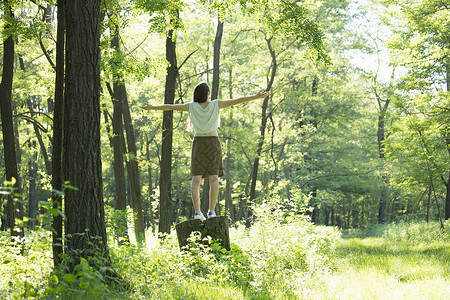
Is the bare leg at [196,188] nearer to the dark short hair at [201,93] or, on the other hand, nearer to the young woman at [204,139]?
the young woman at [204,139]

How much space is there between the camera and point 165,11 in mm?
8984

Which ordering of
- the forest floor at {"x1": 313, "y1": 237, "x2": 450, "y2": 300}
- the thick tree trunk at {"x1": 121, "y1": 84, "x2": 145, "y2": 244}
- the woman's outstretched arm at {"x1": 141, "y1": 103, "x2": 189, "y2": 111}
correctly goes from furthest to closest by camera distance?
the thick tree trunk at {"x1": 121, "y1": 84, "x2": 145, "y2": 244}, the woman's outstretched arm at {"x1": 141, "y1": 103, "x2": 189, "y2": 111}, the forest floor at {"x1": 313, "y1": 237, "x2": 450, "y2": 300}

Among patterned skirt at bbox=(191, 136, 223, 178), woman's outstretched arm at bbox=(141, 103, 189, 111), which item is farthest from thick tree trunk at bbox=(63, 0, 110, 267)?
patterned skirt at bbox=(191, 136, 223, 178)

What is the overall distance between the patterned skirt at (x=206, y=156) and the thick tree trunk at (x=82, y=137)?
2.20m

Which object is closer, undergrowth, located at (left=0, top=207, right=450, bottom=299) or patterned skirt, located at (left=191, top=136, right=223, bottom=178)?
undergrowth, located at (left=0, top=207, right=450, bottom=299)

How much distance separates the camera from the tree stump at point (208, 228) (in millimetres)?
6945

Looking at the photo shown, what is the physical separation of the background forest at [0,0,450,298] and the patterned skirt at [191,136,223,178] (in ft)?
5.06

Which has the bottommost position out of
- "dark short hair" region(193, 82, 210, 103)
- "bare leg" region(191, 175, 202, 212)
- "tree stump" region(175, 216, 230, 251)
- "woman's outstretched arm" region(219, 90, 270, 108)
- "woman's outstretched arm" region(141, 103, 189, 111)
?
"tree stump" region(175, 216, 230, 251)

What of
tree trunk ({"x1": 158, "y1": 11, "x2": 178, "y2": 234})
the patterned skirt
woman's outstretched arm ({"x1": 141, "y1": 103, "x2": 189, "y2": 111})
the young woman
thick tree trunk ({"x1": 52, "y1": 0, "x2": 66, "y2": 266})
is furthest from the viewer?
tree trunk ({"x1": 158, "y1": 11, "x2": 178, "y2": 234})

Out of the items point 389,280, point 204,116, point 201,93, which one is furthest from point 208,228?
point 389,280

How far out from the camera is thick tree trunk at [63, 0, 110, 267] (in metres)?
4.82

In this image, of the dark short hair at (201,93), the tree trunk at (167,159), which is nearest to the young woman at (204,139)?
the dark short hair at (201,93)

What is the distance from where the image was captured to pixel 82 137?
489 centimetres

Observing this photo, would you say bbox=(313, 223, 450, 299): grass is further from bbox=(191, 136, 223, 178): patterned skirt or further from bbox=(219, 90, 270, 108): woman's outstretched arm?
bbox=(219, 90, 270, 108): woman's outstretched arm
